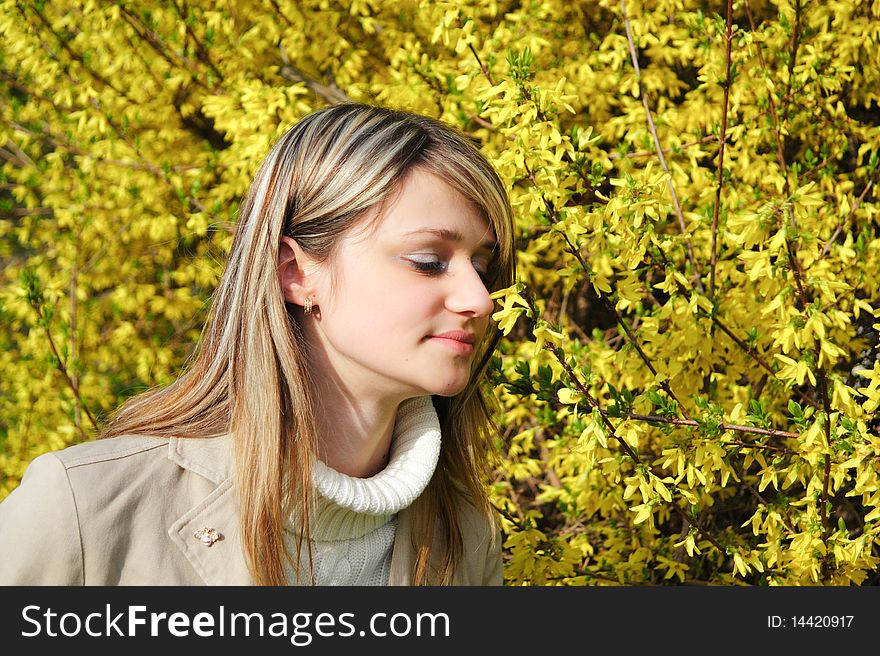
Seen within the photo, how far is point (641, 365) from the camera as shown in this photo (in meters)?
2.15

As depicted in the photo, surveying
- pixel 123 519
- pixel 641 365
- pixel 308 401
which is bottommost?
pixel 123 519

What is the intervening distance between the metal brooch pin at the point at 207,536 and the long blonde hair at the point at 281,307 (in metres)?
0.04

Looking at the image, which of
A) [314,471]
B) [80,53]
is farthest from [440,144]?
[80,53]

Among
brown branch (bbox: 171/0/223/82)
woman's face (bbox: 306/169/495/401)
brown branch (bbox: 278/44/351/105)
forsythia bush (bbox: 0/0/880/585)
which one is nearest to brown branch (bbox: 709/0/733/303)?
forsythia bush (bbox: 0/0/880/585)

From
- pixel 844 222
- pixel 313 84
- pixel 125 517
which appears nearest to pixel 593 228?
pixel 844 222

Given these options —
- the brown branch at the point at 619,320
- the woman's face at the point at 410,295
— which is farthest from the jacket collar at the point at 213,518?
the brown branch at the point at 619,320

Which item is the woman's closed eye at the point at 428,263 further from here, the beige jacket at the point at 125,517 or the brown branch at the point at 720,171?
the brown branch at the point at 720,171

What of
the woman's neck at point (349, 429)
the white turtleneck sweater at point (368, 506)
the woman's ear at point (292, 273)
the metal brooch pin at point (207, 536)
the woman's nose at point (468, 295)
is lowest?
the metal brooch pin at point (207, 536)

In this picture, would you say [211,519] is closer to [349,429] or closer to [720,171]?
[349,429]

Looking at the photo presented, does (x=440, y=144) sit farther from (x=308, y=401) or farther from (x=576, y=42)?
(x=576, y=42)

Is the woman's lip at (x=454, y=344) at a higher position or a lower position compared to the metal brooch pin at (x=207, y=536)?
higher

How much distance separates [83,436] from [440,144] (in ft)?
5.96

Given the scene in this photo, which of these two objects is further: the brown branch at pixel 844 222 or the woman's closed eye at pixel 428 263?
the brown branch at pixel 844 222

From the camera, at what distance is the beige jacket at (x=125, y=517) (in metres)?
1.31
